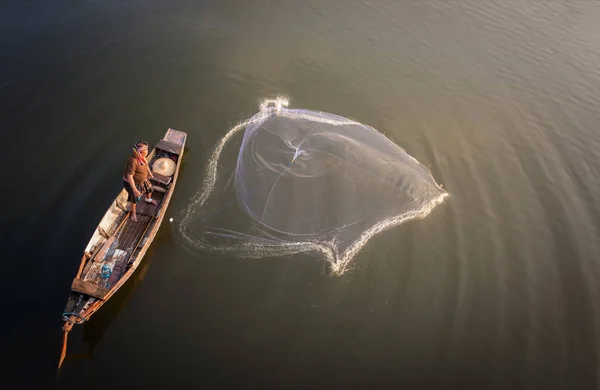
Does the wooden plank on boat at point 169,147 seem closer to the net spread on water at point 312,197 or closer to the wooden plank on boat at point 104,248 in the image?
the net spread on water at point 312,197

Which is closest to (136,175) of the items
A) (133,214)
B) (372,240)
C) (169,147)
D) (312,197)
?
(133,214)

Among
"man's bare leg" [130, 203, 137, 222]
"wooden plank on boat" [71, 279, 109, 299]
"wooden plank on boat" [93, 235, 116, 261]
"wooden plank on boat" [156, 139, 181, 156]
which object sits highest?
"wooden plank on boat" [156, 139, 181, 156]

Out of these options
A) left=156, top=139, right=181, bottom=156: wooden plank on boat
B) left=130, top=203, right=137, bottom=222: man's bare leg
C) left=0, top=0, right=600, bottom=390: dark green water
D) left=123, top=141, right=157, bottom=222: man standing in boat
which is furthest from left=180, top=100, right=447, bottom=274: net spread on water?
left=156, top=139, right=181, bottom=156: wooden plank on boat

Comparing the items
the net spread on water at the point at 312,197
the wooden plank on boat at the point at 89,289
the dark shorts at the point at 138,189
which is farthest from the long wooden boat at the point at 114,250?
the net spread on water at the point at 312,197

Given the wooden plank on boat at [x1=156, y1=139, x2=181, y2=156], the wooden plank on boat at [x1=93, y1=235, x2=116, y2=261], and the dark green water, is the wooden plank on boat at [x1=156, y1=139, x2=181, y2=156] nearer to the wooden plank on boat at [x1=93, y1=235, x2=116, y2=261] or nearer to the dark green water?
the dark green water

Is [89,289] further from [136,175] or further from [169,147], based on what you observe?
[169,147]

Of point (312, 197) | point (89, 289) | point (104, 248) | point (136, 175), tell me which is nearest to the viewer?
point (89, 289)

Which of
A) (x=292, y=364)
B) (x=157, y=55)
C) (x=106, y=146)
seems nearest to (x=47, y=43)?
(x=157, y=55)
